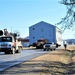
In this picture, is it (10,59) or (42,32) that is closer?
(10,59)

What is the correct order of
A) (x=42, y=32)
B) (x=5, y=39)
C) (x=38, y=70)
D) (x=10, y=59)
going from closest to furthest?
(x=38, y=70)
(x=10, y=59)
(x=5, y=39)
(x=42, y=32)

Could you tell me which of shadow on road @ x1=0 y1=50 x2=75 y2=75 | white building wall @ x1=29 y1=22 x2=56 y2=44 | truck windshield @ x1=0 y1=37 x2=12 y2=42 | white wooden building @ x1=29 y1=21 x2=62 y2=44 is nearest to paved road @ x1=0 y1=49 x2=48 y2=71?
shadow on road @ x1=0 y1=50 x2=75 y2=75

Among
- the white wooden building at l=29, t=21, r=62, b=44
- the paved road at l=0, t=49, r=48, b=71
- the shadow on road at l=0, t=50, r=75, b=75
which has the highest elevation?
the white wooden building at l=29, t=21, r=62, b=44

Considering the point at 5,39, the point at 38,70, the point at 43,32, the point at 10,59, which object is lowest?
the point at 38,70

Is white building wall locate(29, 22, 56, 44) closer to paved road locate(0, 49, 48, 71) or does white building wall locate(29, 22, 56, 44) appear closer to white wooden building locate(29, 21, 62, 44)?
white wooden building locate(29, 21, 62, 44)

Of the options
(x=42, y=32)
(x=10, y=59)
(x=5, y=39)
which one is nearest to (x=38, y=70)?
(x=10, y=59)

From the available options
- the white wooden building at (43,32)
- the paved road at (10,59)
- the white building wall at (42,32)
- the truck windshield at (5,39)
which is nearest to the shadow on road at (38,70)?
the paved road at (10,59)

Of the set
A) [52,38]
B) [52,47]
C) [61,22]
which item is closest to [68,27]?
[61,22]

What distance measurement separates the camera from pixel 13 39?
4159cm

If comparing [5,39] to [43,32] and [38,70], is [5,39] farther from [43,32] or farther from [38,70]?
[43,32]

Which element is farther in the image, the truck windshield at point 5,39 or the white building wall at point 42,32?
the white building wall at point 42,32

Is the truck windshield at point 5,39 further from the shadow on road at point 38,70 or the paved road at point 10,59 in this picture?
the shadow on road at point 38,70

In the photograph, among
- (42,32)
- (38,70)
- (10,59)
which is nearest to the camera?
(38,70)

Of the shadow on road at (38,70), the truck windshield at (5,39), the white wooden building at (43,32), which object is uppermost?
the white wooden building at (43,32)
